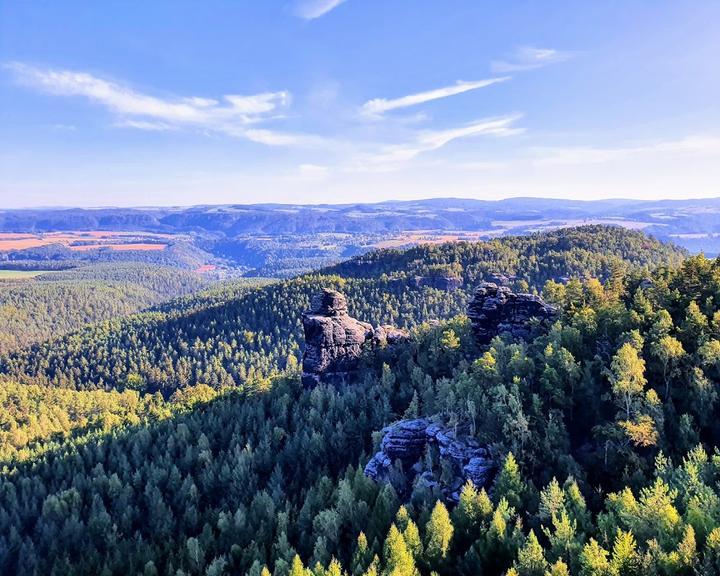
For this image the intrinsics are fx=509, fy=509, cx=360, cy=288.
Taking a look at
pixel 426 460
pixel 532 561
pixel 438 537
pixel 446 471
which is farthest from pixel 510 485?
pixel 426 460

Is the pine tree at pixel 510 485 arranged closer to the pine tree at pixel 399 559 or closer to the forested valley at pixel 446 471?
the forested valley at pixel 446 471

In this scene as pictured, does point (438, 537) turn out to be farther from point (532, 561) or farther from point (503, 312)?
point (503, 312)

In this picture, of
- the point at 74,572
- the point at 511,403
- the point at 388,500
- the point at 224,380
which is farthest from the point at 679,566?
the point at 224,380

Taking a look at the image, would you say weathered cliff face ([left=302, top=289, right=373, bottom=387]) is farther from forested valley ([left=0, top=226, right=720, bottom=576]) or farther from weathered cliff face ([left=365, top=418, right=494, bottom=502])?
weathered cliff face ([left=365, top=418, right=494, bottom=502])

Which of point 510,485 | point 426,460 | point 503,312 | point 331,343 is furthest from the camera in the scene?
point 331,343

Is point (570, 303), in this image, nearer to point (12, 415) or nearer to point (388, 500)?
point (388, 500)

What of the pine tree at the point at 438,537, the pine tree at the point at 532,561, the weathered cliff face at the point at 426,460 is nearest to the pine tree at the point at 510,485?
the weathered cliff face at the point at 426,460

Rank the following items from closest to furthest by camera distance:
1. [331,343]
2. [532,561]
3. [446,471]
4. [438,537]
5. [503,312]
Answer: [532,561], [438,537], [446,471], [503,312], [331,343]
